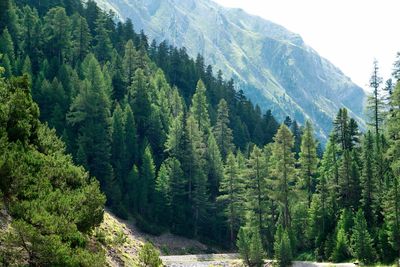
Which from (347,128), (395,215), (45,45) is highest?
(45,45)

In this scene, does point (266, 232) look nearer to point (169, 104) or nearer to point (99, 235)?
point (169, 104)

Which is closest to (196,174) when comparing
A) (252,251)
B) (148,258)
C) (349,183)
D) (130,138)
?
(130,138)

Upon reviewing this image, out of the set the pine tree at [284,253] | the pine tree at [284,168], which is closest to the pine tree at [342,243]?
the pine tree at [284,253]

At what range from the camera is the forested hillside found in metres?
29.4

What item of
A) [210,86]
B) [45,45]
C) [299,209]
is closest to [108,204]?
[299,209]

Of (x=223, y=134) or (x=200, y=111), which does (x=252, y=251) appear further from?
(x=223, y=134)

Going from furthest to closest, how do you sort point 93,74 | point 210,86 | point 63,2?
point 210,86
point 63,2
point 93,74

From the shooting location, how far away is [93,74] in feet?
229

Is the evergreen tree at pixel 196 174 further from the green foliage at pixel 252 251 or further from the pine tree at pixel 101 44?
the pine tree at pixel 101 44

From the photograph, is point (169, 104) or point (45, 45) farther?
point (169, 104)

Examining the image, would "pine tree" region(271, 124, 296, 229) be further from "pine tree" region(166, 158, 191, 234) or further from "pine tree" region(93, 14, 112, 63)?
"pine tree" region(93, 14, 112, 63)

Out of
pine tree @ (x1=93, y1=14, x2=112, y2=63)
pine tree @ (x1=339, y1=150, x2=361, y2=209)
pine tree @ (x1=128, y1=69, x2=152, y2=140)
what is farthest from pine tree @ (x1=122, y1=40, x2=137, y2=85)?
pine tree @ (x1=339, y1=150, x2=361, y2=209)

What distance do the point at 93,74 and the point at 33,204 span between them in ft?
171

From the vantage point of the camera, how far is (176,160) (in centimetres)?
7144
